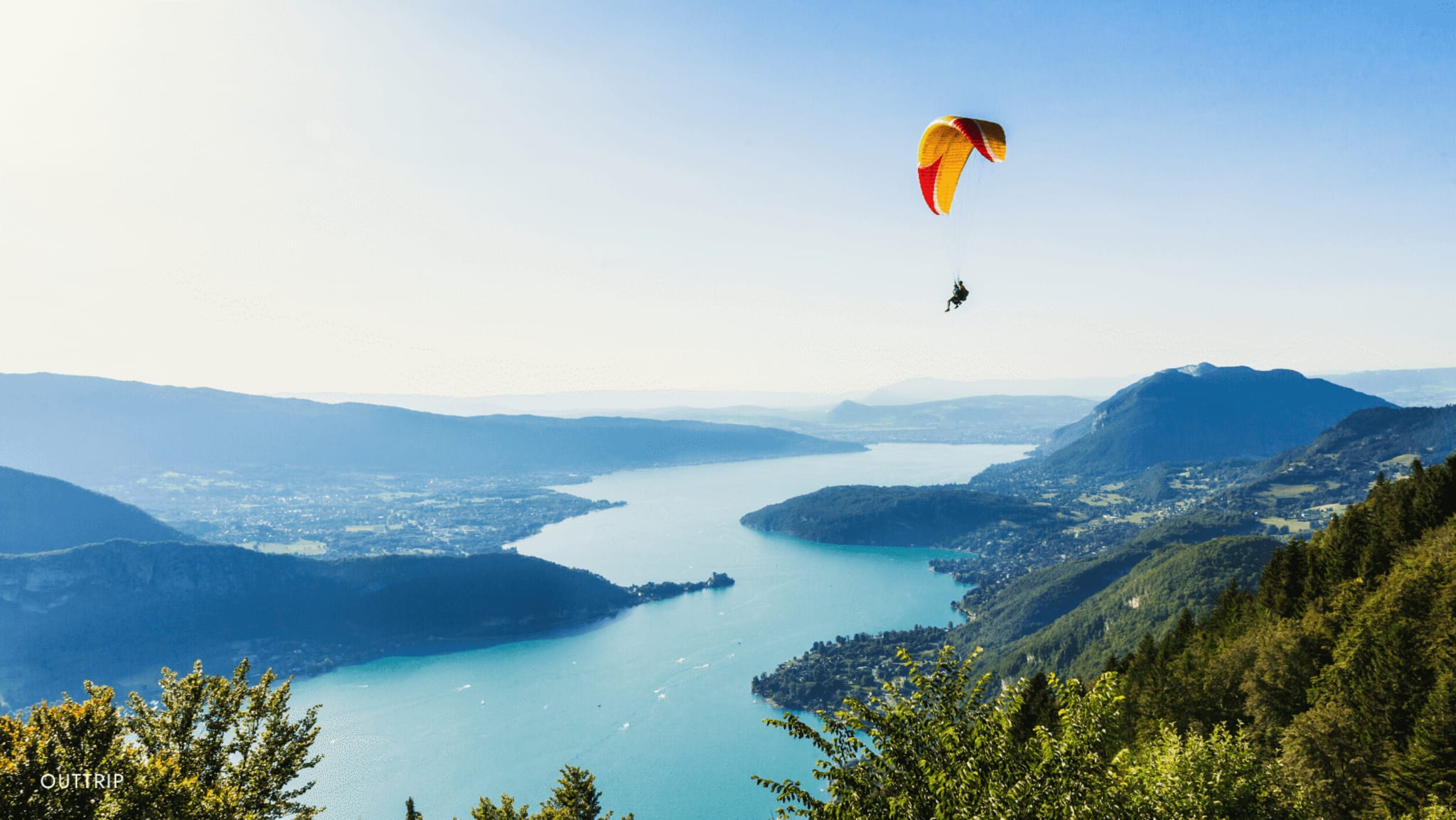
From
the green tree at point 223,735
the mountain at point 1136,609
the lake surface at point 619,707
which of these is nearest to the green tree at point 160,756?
the green tree at point 223,735

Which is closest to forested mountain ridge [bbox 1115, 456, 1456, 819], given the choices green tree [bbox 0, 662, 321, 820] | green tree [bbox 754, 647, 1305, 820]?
green tree [bbox 754, 647, 1305, 820]

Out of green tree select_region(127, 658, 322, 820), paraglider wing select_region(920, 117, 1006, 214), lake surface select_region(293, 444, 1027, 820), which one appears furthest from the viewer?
lake surface select_region(293, 444, 1027, 820)

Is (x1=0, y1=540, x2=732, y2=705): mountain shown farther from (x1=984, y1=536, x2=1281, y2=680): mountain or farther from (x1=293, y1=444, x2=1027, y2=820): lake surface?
(x1=984, y1=536, x2=1281, y2=680): mountain

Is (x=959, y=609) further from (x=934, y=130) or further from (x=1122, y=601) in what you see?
(x=934, y=130)

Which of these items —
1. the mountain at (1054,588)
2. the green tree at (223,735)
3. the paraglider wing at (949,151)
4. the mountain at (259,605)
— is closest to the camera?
the green tree at (223,735)

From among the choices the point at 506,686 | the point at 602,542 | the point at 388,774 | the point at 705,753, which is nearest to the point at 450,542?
the point at 602,542

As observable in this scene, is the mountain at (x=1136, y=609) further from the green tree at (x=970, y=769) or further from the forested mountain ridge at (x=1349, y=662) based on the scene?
the green tree at (x=970, y=769)

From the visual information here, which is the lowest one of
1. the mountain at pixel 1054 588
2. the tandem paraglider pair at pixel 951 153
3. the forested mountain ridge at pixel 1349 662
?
the mountain at pixel 1054 588
